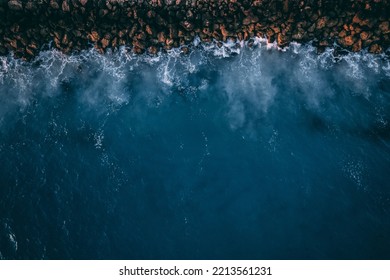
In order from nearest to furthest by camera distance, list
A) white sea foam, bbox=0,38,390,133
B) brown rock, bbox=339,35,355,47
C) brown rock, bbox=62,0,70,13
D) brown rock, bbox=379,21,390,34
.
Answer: brown rock, bbox=379,21,390,34, brown rock, bbox=62,0,70,13, white sea foam, bbox=0,38,390,133, brown rock, bbox=339,35,355,47

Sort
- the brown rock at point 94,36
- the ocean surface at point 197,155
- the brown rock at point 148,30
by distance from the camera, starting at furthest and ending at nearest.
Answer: the brown rock at point 94,36 → the brown rock at point 148,30 → the ocean surface at point 197,155

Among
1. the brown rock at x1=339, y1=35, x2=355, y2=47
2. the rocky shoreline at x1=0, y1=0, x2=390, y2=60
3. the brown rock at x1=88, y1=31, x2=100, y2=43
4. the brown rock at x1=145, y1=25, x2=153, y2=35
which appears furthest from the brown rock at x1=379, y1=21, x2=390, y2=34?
the brown rock at x1=88, y1=31, x2=100, y2=43

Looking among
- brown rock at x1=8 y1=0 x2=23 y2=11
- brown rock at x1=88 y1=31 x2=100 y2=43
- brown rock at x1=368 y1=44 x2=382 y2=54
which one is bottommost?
brown rock at x1=88 y1=31 x2=100 y2=43

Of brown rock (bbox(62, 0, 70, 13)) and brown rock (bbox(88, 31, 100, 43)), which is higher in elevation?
brown rock (bbox(62, 0, 70, 13))

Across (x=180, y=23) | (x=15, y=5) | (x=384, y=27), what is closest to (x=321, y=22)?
(x=384, y=27)

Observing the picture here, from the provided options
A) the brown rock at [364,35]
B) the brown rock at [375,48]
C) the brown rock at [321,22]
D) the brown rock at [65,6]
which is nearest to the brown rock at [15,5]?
the brown rock at [65,6]

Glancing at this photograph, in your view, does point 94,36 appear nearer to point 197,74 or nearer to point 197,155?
point 197,74

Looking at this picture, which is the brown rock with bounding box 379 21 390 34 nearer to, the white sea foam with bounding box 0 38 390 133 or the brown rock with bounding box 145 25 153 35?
the white sea foam with bounding box 0 38 390 133

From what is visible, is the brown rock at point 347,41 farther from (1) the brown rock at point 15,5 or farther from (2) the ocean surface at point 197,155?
(1) the brown rock at point 15,5
